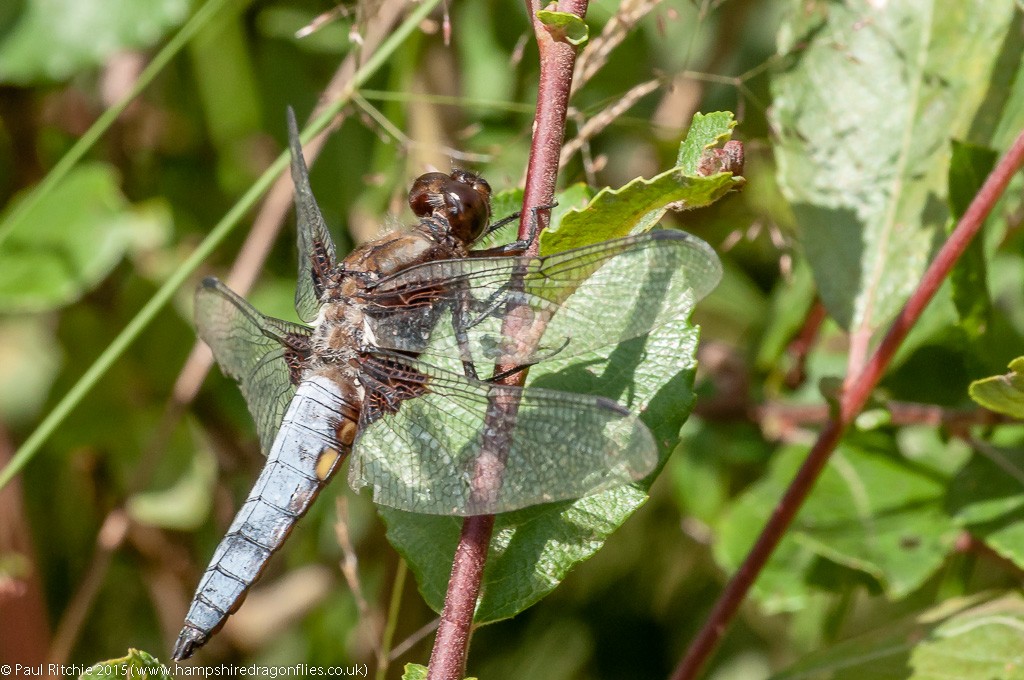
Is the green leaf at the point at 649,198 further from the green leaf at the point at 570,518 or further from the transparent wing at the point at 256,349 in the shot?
the transparent wing at the point at 256,349

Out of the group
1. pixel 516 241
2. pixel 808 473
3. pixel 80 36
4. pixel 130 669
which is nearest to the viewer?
pixel 130 669

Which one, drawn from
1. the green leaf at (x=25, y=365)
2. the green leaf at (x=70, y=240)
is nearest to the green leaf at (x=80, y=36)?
the green leaf at (x=70, y=240)

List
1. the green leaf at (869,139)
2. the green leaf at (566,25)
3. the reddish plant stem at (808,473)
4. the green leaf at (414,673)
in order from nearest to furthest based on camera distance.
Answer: the green leaf at (566,25), the green leaf at (414,673), the reddish plant stem at (808,473), the green leaf at (869,139)

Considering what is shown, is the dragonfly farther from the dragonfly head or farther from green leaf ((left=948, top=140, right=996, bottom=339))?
green leaf ((left=948, top=140, right=996, bottom=339))

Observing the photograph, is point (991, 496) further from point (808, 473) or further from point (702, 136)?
point (702, 136)

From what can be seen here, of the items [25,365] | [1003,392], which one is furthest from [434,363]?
[25,365]
